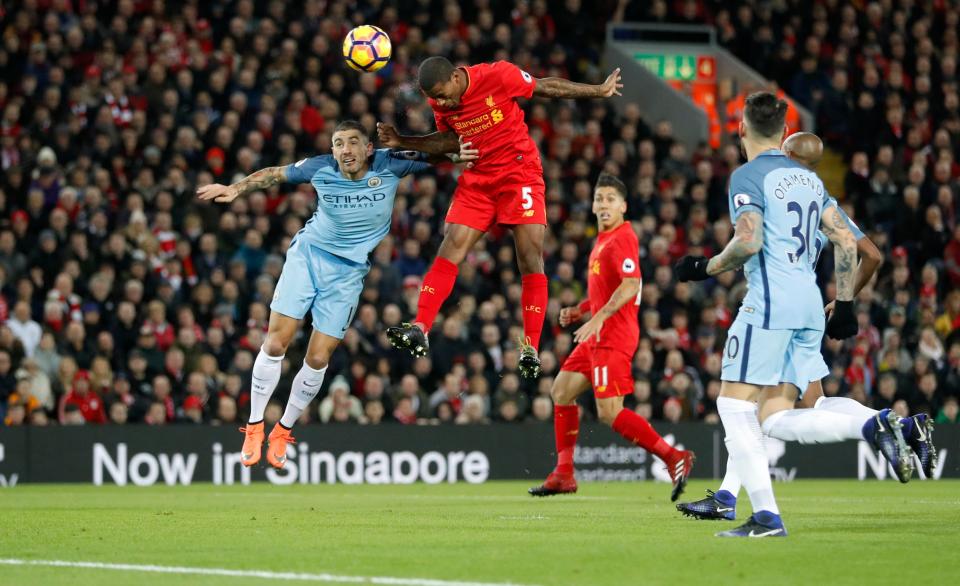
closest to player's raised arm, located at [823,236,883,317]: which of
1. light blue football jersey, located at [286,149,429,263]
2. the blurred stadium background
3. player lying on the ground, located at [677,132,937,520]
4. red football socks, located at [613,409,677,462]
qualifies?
player lying on the ground, located at [677,132,937,520]

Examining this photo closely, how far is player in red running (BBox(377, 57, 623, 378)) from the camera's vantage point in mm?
11266

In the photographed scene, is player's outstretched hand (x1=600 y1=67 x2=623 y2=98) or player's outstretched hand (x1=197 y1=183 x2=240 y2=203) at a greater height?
player's outstretched hand (x1=600 y1=67 x2=623 y2=98)

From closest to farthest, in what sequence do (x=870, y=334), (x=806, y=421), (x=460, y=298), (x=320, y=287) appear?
(x=806, y=421) < (x=320, y=287) < (x=460, y=298) < (x=870, y=334)

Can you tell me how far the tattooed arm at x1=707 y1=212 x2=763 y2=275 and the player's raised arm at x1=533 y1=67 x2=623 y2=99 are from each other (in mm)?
3385

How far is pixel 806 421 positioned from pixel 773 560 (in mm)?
1422

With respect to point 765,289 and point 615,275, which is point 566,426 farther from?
point 765,289

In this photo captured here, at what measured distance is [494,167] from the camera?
1140 cm

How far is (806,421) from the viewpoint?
8234 mm

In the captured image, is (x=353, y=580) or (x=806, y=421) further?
(x=806, y=421)

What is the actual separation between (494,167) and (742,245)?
12.0ft

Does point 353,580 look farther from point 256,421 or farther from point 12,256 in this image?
point 12,256

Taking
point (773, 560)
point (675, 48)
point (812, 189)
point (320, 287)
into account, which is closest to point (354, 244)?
point (320, 287)

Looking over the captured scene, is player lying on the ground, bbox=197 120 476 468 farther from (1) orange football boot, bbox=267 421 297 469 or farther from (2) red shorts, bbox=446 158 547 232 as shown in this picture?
(2) red shorts, bbox=446 158 547 232

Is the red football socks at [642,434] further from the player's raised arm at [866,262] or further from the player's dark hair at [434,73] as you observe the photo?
the player's dark hair at [434,73]
